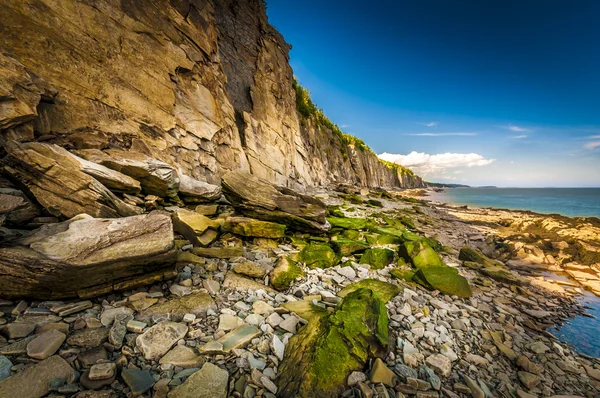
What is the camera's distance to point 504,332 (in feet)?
15.7

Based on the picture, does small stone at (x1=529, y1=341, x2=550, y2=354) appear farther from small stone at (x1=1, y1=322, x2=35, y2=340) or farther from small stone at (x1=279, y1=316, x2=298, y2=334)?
small stone at (x1=1, y1=322, x2=35, y2=340)

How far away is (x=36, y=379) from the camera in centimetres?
232

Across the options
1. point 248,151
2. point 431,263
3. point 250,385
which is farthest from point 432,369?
point 248,151

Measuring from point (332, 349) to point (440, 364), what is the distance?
6.11 feet

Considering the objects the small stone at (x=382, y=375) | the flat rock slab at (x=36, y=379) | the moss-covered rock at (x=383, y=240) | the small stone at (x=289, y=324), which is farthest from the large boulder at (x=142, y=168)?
the moss-covered rock at (x=383, y=240)

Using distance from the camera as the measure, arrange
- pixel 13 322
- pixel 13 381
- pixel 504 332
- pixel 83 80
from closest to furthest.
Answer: pixel 13 381 → pixel 13 322 → pixel 504 332 → pixel 83 80

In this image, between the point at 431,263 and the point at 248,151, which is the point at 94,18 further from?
the point at 431,263

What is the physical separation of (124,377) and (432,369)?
163 inches

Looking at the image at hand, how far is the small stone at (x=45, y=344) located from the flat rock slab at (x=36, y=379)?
0.12 meters

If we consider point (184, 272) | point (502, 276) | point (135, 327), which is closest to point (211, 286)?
point (184, 272)

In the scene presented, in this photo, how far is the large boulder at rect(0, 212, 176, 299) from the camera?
326 cm

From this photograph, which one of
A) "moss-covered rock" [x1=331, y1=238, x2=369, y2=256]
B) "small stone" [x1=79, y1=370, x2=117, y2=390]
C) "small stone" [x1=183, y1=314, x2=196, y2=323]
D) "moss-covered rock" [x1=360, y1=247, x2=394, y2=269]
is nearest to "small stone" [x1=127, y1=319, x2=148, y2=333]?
"small stone" [x1=183, y1=314, x2=196, y2=323]

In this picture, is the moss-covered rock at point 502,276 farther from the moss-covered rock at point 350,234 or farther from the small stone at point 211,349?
the small stone at point 211,349

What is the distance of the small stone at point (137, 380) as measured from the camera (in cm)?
242
